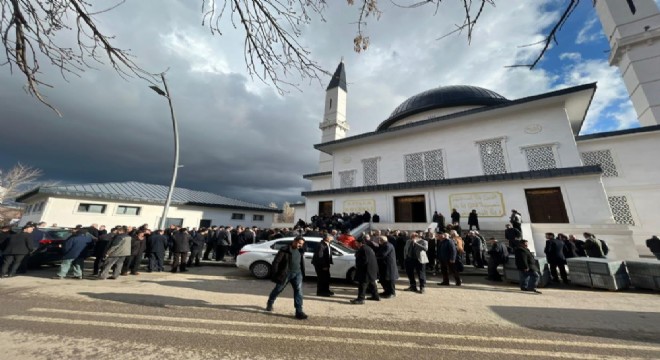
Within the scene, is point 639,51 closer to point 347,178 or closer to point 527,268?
point 347,178

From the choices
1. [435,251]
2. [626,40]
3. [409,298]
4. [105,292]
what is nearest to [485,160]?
[435,251]

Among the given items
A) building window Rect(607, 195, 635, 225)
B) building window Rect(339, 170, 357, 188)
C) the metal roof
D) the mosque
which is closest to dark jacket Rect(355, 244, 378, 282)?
the mosque

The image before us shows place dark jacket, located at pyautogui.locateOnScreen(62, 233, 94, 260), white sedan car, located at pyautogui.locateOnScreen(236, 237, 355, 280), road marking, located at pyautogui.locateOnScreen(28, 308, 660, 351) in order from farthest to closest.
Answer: dark jacket, located at pyautogui.locateOnScreen(62, 233, 94, 260) → white sedan car, located at pyautogui.locateOnScreen(236, 237, 355, 280) → road marking, located at pyautogui.locateOnScreen(28, 308, 660, 351)

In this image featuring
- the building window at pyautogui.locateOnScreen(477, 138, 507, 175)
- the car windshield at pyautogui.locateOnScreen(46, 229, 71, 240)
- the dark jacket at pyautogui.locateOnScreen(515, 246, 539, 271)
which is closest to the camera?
the dark jacket at pyautogui.locateOnScreen(515, 246, 539, 271)

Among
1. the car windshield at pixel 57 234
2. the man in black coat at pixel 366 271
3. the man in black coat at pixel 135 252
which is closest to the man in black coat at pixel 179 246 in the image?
the man in black coat at pixel 135 252

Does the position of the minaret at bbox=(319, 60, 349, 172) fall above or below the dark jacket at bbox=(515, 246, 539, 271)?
above

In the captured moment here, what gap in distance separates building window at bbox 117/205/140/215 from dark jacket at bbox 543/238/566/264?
97.2 feet

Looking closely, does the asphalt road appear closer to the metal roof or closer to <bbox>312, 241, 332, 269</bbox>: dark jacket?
<bbox>312, 241, 332, 269</bbox>: dark jacket

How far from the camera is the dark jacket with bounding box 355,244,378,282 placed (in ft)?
19.4

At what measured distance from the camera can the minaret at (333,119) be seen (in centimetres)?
3184

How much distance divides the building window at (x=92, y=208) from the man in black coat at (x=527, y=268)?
94.7ft

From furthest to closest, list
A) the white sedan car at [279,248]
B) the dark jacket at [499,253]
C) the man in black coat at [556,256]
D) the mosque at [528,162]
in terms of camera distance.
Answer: the mosque at [528,162], the dark jacket at [499,253], the man in black coat at [556,256], the white sedan car at [279,248]

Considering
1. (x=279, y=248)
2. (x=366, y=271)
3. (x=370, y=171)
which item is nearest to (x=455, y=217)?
(x=370, y=171)

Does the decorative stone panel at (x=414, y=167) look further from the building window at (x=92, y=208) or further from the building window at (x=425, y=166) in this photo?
the building window at (x=92, y=208)
